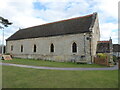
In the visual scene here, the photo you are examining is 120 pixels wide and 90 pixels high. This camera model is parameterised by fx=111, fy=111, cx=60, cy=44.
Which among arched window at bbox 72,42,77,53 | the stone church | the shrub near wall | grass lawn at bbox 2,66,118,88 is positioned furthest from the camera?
arched window at bbox 72,42,77,53

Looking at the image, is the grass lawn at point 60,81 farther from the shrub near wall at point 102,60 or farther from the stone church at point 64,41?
the stone church at point 64,41

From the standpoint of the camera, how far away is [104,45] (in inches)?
872

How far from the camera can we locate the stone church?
19.7 meters

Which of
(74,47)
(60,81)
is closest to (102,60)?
(74,47)

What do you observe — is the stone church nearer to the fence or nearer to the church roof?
the church roof

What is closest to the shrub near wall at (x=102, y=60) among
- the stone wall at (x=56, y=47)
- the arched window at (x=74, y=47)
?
the stone wall at (x=56, y=47)

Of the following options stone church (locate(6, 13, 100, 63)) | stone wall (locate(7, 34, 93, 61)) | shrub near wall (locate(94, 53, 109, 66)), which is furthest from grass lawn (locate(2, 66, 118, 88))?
stone wall (locate(7, 34, 93, 61))

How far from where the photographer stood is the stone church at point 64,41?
1969cm

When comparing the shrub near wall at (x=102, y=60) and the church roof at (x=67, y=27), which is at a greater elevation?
the church roof at (x=67, y=27)

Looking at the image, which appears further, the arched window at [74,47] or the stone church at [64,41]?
the arched window at [74,47]

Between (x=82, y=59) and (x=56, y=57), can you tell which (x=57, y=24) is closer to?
(x=56, y=57)

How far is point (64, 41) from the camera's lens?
22.0 metres

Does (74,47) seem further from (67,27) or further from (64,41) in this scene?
(67,27)

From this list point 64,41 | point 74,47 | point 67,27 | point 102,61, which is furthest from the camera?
point 67,27
